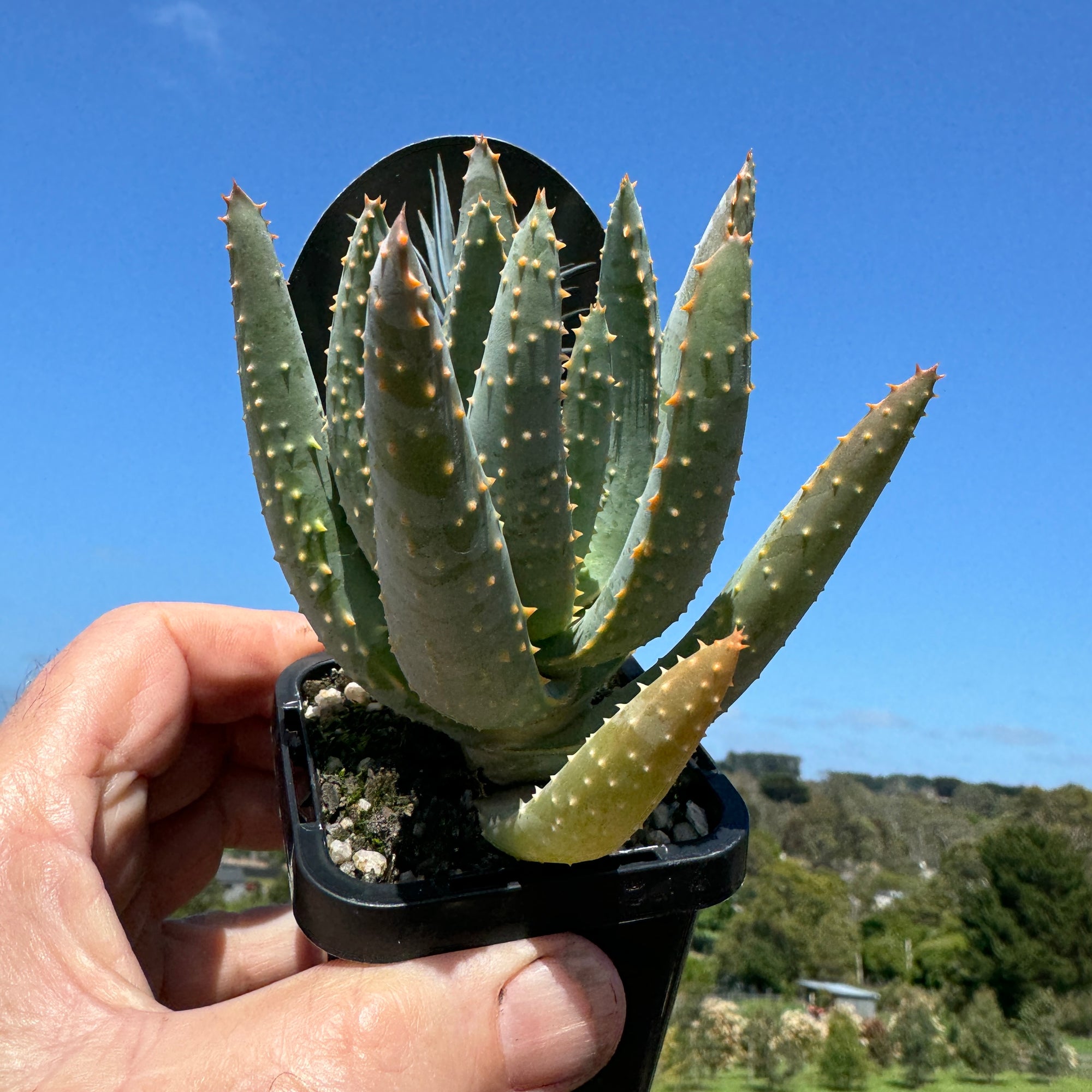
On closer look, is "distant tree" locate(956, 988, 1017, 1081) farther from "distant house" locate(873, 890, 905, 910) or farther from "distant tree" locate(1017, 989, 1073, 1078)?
"distant house" locate(873, 890, 905, 910)

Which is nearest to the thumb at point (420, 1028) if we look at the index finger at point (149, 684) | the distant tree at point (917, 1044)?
the index finger at point (149, 684)

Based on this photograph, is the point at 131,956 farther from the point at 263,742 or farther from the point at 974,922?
the point at 974,922

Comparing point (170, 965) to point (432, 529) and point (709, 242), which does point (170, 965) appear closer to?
point (432, 529)

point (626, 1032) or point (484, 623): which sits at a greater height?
point (484, 623)

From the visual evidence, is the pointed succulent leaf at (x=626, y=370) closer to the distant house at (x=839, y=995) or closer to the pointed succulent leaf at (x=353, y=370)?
the pointed succulent leaf at (x=353, y=370)

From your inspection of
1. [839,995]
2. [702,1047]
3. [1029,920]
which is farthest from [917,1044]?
[839,995]

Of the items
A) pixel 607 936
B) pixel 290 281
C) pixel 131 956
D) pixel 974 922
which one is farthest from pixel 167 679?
pixel 974 922
